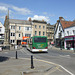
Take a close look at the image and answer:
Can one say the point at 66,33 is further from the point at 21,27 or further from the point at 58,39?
the point at 21,27

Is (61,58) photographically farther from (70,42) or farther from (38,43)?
(70,42)

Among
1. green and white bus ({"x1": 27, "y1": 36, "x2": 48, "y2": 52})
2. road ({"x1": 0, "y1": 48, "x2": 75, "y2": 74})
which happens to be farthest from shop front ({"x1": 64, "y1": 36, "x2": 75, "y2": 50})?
green and white bus ({"x1": 27, "y1": 36, "x2": 48, "y2": 52})

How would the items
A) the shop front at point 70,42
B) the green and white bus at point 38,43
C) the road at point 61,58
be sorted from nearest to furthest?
the road at point 61,58 < the green and white bus at point 38,43 < the shop front at point 70,42

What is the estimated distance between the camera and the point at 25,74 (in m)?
7.44

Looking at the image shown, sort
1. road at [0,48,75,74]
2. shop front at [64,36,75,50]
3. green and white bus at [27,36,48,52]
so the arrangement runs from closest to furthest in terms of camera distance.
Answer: road at [0,48,75,74], green and white bus at [27,36,48,52], shop front at [64,36,75,50]

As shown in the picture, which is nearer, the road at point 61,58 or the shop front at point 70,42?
the road at point 61,58

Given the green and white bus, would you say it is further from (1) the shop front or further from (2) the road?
(1) the shop front

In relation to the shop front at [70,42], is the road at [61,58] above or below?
below

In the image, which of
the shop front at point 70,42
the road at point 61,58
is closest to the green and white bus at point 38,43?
the road at point 61,58

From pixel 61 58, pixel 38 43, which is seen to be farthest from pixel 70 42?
pixel 61 58

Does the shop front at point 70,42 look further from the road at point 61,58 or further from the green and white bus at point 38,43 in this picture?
the green and white bus at point 38,43

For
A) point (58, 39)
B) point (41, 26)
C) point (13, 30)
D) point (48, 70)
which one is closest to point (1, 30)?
point (13, 30)

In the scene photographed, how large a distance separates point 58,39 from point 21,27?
20.4m

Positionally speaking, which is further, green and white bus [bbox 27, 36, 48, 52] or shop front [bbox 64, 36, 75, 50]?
shop front [bbox 64, 36, 75, 50]
